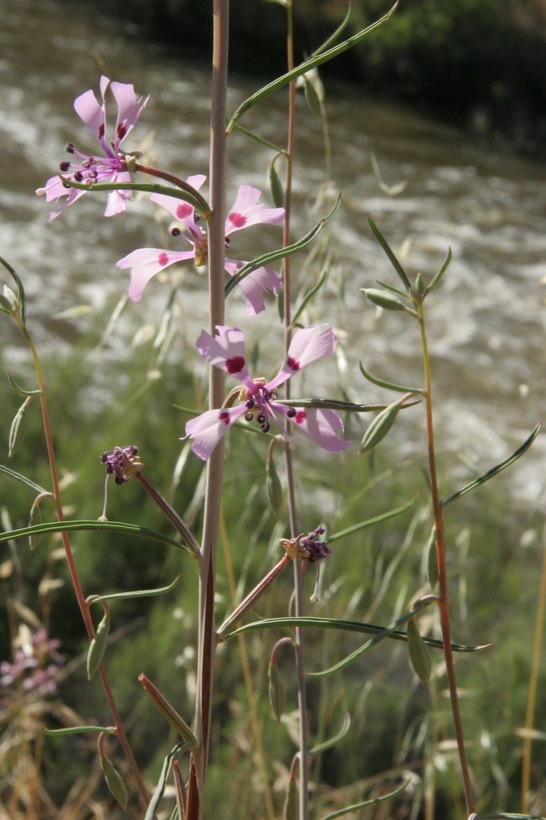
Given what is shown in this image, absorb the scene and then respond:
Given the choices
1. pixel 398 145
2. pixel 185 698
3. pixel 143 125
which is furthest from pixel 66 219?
pixel 185 698

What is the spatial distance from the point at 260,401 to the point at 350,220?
15.8ft

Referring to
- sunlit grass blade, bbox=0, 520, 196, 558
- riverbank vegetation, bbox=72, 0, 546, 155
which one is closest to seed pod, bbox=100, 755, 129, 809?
sunlit grass blade, bbox=0, 520, 196, 558

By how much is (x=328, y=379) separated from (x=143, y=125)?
2.50 m

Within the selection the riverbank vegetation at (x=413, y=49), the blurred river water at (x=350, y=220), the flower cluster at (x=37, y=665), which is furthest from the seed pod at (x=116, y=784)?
the riverbank vegetation at (x=413, y=49)

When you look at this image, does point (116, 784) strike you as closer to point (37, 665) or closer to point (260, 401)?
point (260, 401)

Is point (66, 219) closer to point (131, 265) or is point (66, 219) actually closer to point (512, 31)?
point (131, 265)

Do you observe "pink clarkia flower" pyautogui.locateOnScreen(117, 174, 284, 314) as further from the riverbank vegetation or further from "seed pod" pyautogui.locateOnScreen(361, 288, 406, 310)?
the riverbank vegetation

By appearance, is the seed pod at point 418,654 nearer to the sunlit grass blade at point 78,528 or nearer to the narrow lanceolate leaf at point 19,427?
the sunlit grass blade at point 78,528

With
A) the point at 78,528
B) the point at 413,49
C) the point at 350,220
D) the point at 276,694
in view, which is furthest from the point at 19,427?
the point at 413,49

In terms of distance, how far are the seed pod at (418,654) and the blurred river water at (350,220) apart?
227 cm

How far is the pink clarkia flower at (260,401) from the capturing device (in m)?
0.43

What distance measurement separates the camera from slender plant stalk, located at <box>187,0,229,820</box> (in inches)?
17.5

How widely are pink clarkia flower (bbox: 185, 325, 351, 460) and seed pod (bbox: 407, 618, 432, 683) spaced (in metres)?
0.10

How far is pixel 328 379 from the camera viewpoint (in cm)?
382
